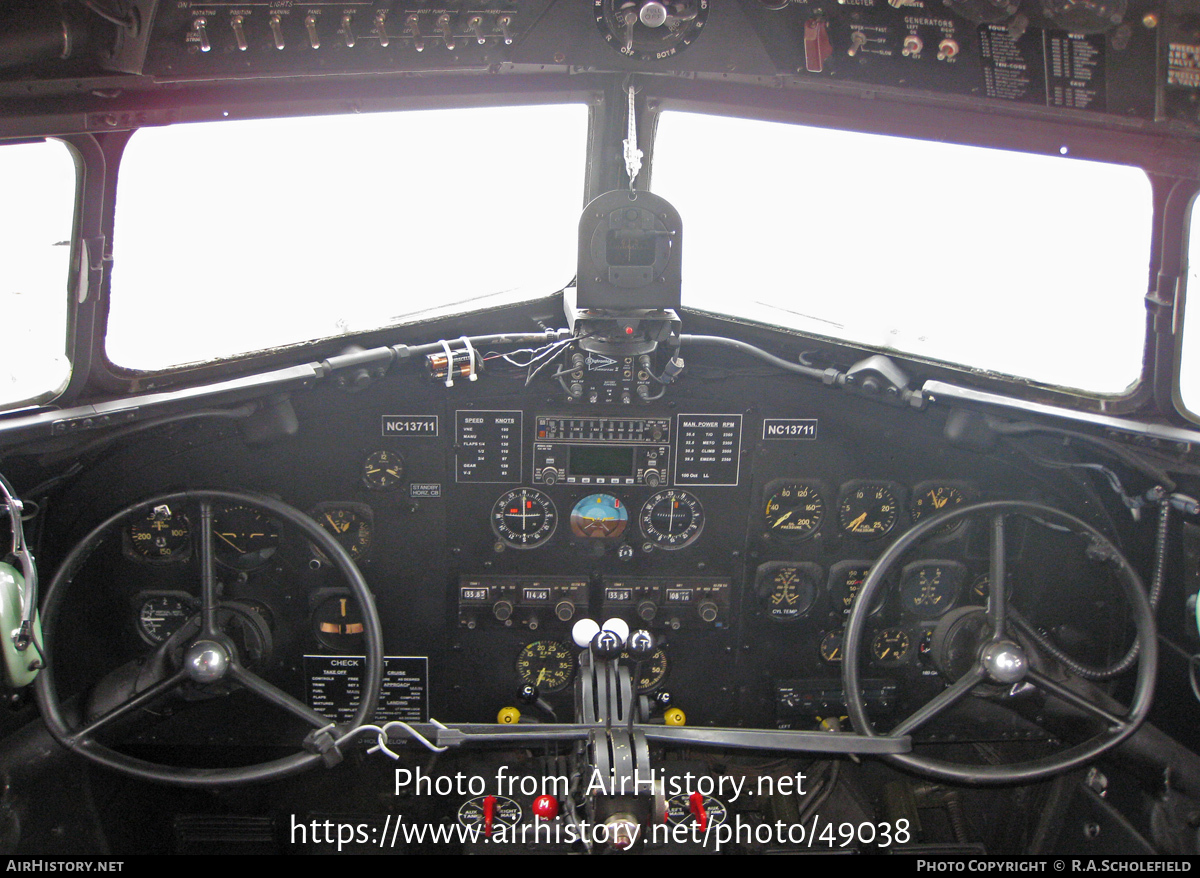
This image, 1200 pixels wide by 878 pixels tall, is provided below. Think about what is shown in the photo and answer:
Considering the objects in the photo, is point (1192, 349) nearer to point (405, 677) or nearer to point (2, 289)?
point (405, 677)

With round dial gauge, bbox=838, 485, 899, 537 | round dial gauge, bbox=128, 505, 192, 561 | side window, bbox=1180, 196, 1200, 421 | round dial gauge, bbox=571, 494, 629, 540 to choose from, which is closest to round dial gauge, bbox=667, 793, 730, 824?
round dial gauge, bbox=571, 494, 629, 540

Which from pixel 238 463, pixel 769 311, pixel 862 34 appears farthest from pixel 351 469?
pixel 862 34

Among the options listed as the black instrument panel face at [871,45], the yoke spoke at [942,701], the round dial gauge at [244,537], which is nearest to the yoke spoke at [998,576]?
the yoke spoke at [942,701]

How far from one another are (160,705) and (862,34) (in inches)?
109

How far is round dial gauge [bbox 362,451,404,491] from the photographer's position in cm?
320

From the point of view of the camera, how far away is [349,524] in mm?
3258

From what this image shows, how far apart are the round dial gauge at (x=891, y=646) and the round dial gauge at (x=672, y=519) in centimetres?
70

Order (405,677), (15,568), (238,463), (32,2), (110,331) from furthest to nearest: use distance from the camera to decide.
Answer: (405,677) < (238,463) < (110,331) < (15,568) < (32,2)

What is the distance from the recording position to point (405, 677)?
134 inches

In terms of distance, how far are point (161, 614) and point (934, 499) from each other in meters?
2.49

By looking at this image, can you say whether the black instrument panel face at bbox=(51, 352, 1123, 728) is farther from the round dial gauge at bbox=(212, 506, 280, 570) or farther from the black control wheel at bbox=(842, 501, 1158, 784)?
the black control wheel at bbox=(842, 501, 1158, 784)

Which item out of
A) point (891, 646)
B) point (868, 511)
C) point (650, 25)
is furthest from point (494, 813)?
point (650, 25)

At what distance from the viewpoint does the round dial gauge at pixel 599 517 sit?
3283 mm

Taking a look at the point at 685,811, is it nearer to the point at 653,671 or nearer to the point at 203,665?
the point at 653,671
